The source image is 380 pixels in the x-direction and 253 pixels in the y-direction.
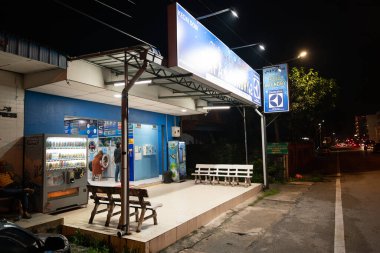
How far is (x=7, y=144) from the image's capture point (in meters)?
8.04

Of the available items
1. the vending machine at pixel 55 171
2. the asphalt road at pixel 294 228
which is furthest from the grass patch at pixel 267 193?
the vending machine at pixel 55 171

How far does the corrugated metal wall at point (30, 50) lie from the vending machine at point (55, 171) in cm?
212

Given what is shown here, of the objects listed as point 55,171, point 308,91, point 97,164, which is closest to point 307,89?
point 308,91

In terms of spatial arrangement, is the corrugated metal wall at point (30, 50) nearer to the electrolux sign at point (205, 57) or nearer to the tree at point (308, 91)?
the electrolux sign at point (205, 57)

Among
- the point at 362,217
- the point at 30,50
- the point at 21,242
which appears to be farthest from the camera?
the point at 362,217

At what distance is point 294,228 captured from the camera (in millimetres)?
7320

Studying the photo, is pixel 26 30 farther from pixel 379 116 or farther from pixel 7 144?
pixel 379 116

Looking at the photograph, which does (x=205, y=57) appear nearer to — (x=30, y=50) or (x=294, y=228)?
(x=30, y=50)

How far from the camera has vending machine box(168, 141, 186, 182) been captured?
48.9ft

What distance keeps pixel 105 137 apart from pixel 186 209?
968 cm

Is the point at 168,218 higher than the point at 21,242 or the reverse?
the reverse

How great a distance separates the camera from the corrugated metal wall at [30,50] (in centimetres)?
643

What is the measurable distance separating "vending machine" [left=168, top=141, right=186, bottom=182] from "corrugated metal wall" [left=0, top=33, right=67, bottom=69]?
8392 millimetres

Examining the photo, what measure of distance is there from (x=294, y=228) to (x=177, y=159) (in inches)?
337
